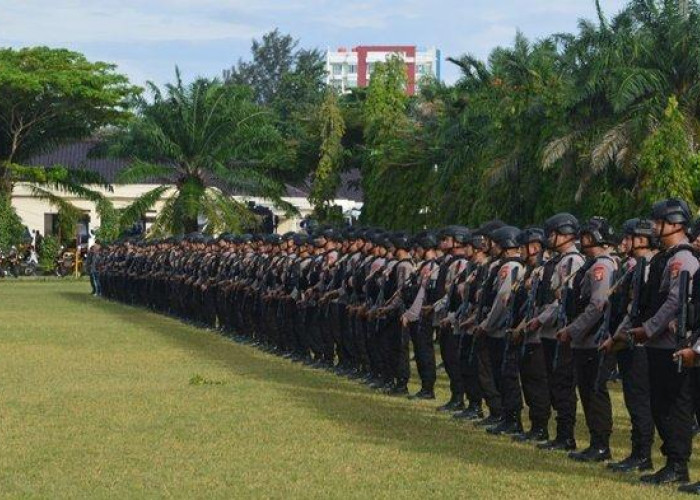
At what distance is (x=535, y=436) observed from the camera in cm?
1459

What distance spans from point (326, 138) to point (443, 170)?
72.3 feet

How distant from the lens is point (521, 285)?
1500cm

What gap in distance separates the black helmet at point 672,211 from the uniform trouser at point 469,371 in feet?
15.4

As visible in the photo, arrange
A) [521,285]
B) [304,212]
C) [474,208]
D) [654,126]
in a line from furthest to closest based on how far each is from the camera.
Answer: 1. [304,212]
2. [474,208]
3. [654,126]
4. [521,285]

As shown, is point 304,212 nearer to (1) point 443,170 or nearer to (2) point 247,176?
(2) point 247,176

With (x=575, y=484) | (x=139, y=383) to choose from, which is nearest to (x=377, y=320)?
(x=139, y=383)

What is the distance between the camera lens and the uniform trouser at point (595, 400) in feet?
43.3

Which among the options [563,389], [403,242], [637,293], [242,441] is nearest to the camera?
[637,293]

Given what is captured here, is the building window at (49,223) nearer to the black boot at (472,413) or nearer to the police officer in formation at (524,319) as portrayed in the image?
the police officer in formation at (524,319)

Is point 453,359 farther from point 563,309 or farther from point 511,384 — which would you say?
point 563,309

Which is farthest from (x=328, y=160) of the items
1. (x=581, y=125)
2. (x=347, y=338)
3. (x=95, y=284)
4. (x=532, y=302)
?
(x=532, y=302)

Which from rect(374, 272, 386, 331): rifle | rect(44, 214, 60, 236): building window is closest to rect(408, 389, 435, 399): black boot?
rect(374, 272, 386, 331): rifle

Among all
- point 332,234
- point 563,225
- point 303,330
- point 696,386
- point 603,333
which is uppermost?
point 563,225

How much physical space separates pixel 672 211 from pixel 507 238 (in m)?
3.93
